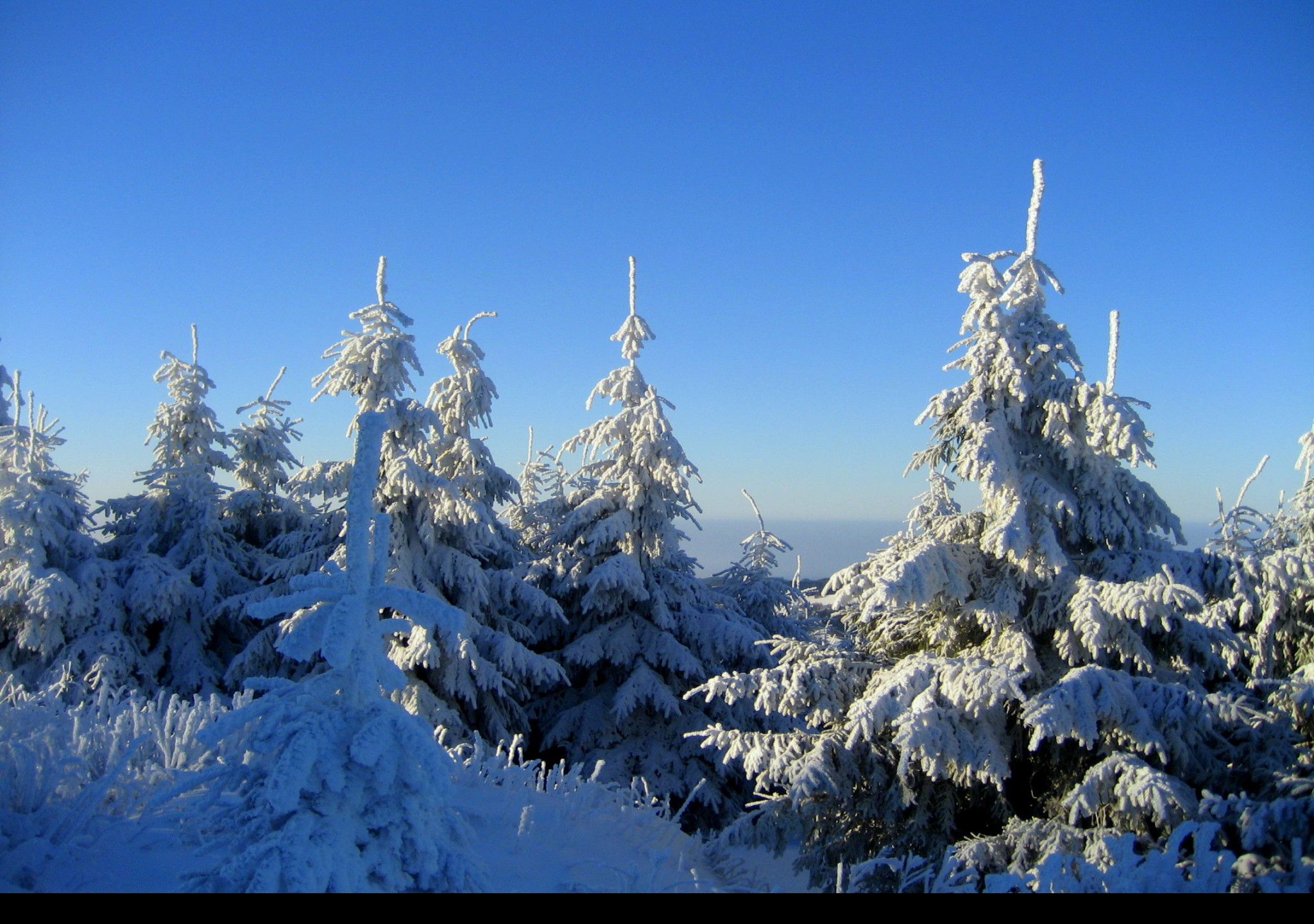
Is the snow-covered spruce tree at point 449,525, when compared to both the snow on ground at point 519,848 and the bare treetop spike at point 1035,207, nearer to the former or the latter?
the snow on ground at point 519,848

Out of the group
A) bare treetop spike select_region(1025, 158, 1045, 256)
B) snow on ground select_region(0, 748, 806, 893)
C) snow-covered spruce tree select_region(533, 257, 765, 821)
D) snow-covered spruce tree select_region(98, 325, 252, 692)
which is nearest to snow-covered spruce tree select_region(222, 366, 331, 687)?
snow-covered spruce tree select_region(98, 325, 252, 692)

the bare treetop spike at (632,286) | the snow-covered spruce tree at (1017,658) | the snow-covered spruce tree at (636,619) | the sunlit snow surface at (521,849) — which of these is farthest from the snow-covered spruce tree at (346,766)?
the bare treetop spike at (632,286)

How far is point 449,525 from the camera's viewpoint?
43.1 feet

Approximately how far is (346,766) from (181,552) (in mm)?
14787

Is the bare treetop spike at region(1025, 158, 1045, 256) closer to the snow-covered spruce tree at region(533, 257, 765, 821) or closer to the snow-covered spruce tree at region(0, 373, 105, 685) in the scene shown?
the snow-covered spruce tree at region(533, 257, 765, 821)

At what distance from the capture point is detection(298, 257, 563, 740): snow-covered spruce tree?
39.6 feet

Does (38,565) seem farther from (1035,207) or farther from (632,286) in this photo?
(1035,207)

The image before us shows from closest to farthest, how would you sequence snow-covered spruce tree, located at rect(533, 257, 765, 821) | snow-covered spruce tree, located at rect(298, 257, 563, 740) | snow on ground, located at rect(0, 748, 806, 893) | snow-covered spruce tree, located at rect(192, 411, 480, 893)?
snow-covered spruce tree, located at rect(192, 411, 480, 893)
snow on ground, located at rect(0, 748, 806, 893)
snow-covered spruce tree, located at rect(298, 257, 563, 740)
snow-covered spruce tree, located at rect(533, 257, 765, 821)

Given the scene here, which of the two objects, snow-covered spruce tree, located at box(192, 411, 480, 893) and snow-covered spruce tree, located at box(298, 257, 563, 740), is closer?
snow-covered spruce tree, located at box(192, 411, 480, 893)

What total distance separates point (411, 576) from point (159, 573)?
566 cm

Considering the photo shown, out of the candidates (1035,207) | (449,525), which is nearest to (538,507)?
(449,525)

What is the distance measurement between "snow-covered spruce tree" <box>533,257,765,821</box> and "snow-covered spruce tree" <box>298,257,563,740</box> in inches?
43.2

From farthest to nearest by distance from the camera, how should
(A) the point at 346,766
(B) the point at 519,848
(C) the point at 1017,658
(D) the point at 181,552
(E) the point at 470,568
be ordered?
(D) the point at 181,552 → (E) the point at 470,568 → (C) the point at 1017,658 → (B) the point at 519,848 → (A) the point at 346,766

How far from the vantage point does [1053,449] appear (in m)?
7.52
